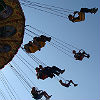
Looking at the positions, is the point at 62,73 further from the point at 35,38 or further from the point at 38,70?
the point at 35,38

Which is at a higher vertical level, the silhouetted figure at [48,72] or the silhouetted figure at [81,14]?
the silhouetted figure at [81,14]

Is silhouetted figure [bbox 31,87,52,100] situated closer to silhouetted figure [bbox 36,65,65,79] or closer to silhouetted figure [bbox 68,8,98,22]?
silhouetted figure [bbox 36,65,65,79]

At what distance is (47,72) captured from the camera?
16.8 meters

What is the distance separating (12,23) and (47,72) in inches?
186

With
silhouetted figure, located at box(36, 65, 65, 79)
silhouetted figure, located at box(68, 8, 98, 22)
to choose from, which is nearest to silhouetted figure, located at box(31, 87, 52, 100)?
silhouetted figure, located at box(36, 65, 65, 79)

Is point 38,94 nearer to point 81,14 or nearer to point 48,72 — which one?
point 48,72

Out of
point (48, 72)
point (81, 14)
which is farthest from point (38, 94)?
point (81, 14)

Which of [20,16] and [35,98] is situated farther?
[35,98]

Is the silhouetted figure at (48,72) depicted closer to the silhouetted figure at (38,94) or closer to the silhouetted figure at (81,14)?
the silhouetted figure at (38,94)

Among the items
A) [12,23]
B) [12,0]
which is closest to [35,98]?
[12,23]

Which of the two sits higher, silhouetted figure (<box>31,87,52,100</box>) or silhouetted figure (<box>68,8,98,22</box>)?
silhouetted figure (<box>68,8,98,22</box>)

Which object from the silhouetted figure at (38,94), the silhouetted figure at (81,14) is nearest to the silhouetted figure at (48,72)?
the silhouetted figure at (38,94)

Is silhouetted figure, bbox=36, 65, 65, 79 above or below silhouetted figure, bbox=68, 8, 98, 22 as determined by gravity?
below

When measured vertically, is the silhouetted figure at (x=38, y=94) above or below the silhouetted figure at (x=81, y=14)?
below
